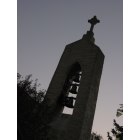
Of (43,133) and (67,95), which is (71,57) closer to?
(67,95)

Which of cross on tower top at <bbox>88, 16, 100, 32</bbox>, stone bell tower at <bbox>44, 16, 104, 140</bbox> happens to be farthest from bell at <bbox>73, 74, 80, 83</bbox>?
cross on tower top at <bbox>88, 16, 100, 32</bbox>

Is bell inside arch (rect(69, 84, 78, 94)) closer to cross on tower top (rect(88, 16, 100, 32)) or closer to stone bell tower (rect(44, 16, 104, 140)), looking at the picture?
stone bell tower (rect(44, 16, 104, 140))

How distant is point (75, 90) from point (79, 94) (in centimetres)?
70

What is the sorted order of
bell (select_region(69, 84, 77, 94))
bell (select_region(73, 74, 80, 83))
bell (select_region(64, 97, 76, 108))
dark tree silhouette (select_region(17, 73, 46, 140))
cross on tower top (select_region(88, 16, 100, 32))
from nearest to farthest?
dark tree silhouette (select_region(17, 73, 46, 140)) < bell (select_region(64, 97, 76, 108)) < bell (select_region(69, 84, 77, 94)) < bell (select_region(73, 74, 80, 83)) < cross on tower top (select_region(88, 16, 100, 32))

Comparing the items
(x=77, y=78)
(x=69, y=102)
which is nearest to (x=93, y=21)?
(x=77, y=78)

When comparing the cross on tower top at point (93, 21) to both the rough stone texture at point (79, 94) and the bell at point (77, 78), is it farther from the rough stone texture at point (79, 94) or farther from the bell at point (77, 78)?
the bell at point (77, 78)

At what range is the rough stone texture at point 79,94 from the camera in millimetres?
9453

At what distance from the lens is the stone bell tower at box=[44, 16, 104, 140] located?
374 inches

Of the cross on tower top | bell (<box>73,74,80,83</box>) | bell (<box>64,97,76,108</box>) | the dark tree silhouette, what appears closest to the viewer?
the dark tree silhouette

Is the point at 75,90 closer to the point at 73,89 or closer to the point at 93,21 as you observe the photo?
the point at 73,89

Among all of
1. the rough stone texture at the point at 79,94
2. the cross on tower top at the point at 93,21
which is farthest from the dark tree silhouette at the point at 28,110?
the cross on tower top at the point at 93,21

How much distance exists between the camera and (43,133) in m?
8.80
